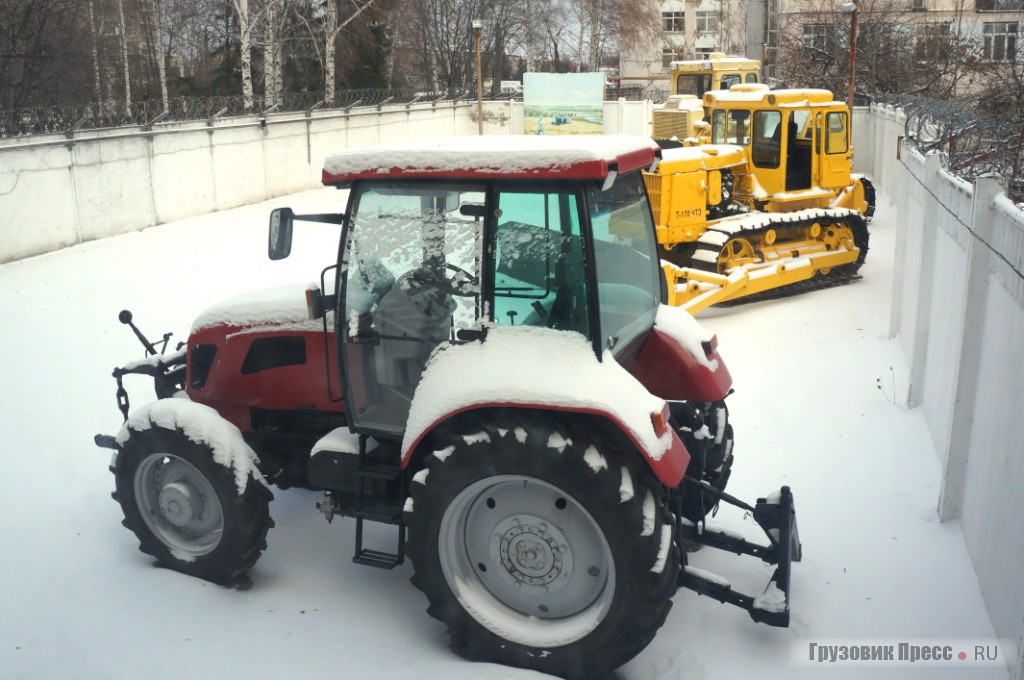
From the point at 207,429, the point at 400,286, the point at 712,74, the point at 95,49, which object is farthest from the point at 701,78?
the point at 207,429

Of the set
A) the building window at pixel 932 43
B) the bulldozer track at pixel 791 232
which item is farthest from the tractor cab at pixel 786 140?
the building window at pixel 932 43

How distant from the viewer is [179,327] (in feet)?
33.7

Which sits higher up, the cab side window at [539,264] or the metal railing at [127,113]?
the metal railing at [127,113]

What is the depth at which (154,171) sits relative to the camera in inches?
675

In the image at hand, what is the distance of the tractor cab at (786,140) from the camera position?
13328 millimetres

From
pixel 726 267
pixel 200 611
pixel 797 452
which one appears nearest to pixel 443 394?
pixel 200 611

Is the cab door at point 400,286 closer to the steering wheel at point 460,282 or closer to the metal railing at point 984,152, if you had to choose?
the steering wheel at point 460,282

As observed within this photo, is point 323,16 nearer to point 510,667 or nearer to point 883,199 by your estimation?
point 883,199

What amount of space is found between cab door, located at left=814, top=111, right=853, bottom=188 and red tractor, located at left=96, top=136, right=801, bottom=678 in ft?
31.7

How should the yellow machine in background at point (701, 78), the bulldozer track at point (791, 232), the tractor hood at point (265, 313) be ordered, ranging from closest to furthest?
the tractor hood at point (265, 313) < the bulldozer track at point (791, 232) < the yellow machine in background at point (701, 78)

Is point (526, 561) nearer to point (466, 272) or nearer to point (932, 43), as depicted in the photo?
point (466, 272)

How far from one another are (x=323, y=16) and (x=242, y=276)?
961 inches

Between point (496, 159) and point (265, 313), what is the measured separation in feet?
5.48

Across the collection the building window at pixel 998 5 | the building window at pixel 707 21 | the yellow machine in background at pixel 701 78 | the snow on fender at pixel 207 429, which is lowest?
the snow on fender at pixel 207 429
